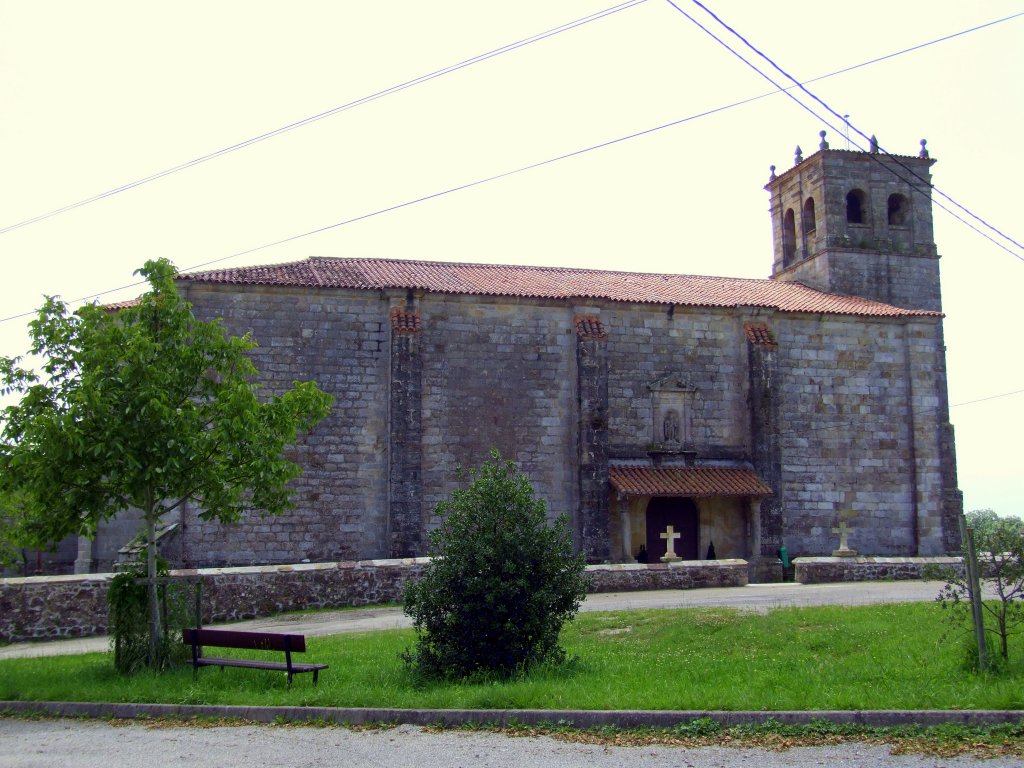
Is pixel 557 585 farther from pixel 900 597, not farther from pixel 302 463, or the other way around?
pixel 302 463

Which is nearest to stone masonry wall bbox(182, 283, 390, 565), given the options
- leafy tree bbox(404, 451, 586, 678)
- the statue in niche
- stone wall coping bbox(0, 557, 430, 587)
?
stone wall coping bbox(0, 557, 430, 587)

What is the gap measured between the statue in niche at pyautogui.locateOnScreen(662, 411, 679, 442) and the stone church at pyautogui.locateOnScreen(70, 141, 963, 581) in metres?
0.04

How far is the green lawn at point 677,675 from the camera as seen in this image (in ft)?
31.3

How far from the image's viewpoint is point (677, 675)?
36.2 feet

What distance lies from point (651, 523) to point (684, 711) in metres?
19.8

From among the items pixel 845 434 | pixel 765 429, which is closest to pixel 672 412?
pixel 765 429

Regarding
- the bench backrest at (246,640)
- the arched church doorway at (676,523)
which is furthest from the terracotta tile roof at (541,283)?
the bench backrest at (246,640)

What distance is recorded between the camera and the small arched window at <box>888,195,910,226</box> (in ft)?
116

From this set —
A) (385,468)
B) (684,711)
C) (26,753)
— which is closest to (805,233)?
(385,468)

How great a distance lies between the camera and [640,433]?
94.8 feet

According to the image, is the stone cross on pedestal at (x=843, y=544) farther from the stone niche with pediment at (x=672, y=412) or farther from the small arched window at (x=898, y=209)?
the small arched window at (x=898, y=209)

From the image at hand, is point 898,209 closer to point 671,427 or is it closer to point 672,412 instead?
point 672,412

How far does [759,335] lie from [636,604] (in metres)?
13.3

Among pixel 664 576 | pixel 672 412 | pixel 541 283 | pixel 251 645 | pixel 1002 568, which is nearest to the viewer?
pixel 1002 568
